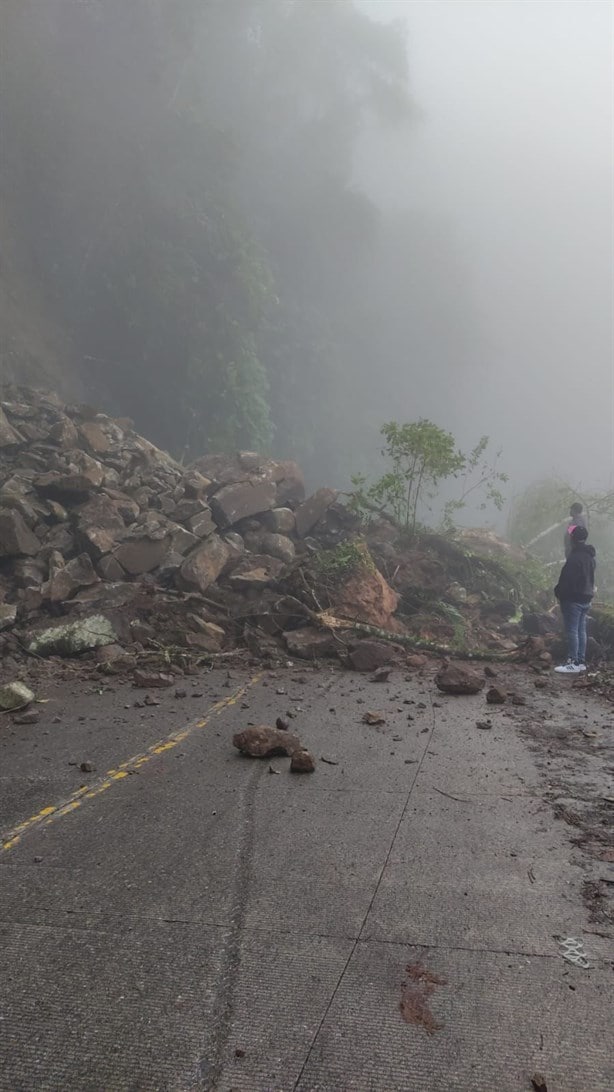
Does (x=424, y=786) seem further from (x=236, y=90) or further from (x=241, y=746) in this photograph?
(x=236, y=90)

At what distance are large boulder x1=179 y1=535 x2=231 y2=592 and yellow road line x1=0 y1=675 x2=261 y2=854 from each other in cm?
345

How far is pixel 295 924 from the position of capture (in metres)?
2.65

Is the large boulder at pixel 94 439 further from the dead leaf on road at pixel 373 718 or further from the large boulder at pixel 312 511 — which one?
the dead leaf on road at pixel 373 718

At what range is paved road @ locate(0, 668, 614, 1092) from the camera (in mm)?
1996

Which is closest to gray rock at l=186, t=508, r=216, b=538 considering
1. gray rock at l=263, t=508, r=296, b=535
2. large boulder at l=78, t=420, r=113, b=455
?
gray rock at l=263, t=508, r=296, b=535

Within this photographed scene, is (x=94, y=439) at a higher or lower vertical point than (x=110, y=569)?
higher

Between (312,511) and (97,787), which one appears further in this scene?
(312,511)

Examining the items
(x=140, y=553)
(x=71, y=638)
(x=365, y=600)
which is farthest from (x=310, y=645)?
(x=140, y=553)

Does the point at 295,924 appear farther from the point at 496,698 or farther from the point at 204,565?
the point at 204,565

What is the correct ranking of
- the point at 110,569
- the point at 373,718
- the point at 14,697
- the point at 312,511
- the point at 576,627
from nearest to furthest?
the point at 373,718, the point at 14,697, the point at 576,627, the point at 110,569, the point at 312,511

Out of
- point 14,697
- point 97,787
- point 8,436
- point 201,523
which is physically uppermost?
point 8,436

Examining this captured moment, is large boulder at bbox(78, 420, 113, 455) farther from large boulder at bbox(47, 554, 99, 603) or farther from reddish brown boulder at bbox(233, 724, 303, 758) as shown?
reddish brown boulder at bbox(233, 724, 303, 758)

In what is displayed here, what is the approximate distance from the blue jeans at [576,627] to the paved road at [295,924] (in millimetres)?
3506

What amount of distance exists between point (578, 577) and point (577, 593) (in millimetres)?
198
